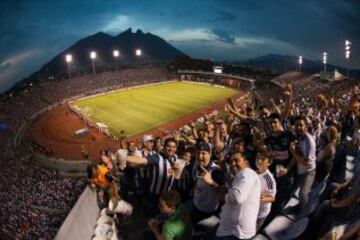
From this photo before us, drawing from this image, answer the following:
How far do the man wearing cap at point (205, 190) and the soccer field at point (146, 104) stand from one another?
82.5 feet

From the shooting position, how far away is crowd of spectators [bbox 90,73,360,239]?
424 cm

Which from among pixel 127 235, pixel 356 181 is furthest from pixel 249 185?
pixel 127 235

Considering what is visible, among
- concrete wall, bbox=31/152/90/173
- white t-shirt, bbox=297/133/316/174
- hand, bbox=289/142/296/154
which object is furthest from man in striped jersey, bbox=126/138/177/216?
concrete wall, bbox=31/152/90/173

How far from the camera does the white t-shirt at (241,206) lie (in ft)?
13.1

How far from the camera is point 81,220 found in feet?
20.7

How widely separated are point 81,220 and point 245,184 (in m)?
3.68

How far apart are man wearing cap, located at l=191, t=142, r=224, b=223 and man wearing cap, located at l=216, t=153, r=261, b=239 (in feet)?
2.93

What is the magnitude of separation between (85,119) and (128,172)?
29547mm

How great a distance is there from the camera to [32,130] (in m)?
33.3

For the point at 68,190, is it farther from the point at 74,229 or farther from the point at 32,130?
the point at 32,130

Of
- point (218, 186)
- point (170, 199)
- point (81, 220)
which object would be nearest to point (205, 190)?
point (218, 186)

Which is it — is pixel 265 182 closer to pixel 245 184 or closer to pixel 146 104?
pixel 245 184

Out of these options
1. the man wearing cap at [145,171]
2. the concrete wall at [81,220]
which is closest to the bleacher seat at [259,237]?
the man wearing cap at [145,171]

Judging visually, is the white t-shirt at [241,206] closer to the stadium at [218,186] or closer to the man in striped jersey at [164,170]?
the stadium at [218,186]
